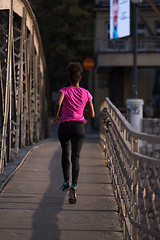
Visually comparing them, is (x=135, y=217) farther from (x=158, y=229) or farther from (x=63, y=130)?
(x=63, y=130)

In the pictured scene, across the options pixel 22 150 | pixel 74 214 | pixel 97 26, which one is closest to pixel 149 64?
pixel 97 26

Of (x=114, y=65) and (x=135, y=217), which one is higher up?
(x=114, y=65)

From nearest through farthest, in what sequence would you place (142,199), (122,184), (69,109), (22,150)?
(142,199), (122,184), (69,109), (22,150)

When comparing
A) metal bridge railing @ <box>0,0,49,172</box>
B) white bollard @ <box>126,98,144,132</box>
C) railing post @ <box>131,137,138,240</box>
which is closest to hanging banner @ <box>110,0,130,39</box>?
white bollard @ <box>126,98,144,132</box>

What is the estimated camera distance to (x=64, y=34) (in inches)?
1725

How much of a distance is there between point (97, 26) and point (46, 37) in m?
8.35

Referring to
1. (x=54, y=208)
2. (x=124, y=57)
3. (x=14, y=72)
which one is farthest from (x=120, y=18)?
(x=54, y=208)

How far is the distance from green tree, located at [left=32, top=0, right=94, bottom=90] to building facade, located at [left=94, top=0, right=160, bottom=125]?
7.81 metres

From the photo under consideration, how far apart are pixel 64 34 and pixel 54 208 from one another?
38.2 metres

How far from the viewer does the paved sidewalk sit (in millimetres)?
5328

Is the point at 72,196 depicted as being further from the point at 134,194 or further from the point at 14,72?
the point at 14,72

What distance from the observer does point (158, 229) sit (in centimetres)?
413

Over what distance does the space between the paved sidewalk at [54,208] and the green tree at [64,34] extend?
34.8 metres

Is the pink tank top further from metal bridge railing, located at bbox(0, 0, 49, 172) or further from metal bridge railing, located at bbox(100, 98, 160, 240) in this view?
metal bridge railing, located at bbox(0, 0, 49, 172)
